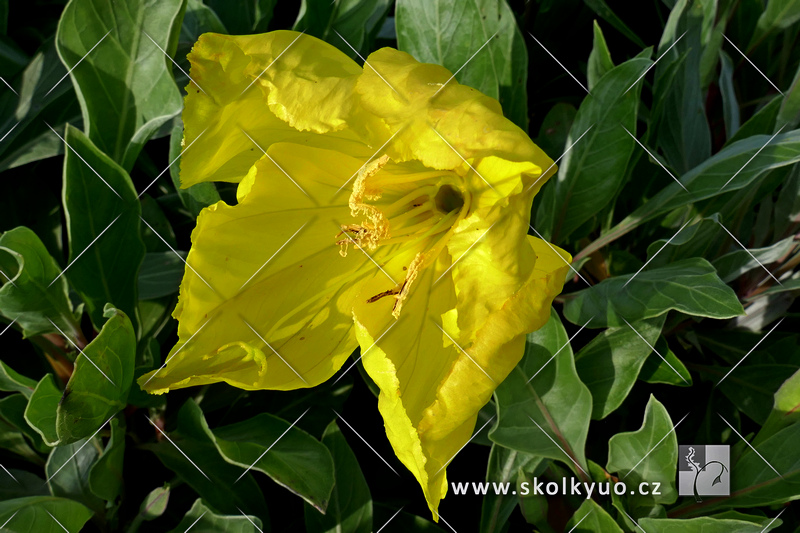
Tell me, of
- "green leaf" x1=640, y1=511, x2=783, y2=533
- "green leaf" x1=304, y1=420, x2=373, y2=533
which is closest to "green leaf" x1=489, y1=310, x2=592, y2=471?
"green leaf" x1=640, y1=511, x2=783, y2=533

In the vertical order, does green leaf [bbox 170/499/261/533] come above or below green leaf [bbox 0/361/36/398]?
below

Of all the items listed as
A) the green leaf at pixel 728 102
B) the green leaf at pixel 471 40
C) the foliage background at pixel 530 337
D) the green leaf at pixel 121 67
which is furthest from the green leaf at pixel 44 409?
the green leaf at pixel 728 102

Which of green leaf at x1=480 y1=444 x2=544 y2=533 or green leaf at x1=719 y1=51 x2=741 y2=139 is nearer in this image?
green leaf at x1=480 y1=444 x2=544 y2=533

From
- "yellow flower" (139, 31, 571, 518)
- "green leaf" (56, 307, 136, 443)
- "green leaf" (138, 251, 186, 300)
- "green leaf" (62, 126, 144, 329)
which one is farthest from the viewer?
"green leaf" (138, 251, 186, 300)

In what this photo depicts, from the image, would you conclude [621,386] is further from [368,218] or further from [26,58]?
[26,58]

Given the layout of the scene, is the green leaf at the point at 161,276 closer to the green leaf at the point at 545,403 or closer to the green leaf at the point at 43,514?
the green leaf at the point at 43,514

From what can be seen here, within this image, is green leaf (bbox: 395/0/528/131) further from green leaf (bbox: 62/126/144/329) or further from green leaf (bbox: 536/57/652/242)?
green leaf (bbox: 62/126/144/329)
